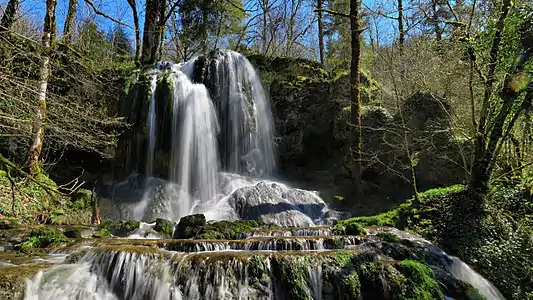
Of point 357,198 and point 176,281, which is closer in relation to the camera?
point 176,281

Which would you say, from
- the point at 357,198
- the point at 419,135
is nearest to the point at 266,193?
the point at 357,198

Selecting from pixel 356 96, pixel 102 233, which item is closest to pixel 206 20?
pixel 356 96

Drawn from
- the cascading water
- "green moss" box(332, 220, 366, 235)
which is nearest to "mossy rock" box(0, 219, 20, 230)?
the cascading water

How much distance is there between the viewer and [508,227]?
6.85 m

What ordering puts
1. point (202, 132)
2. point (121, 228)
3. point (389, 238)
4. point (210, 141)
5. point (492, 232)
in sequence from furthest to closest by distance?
point (210, 141), point (202, 132), point (121, 228), point (492, 232), point (389, 238)

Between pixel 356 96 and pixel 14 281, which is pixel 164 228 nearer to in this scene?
pixel 14 281

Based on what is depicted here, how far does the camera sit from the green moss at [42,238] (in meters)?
6.30

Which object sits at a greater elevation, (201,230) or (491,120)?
(491,120)

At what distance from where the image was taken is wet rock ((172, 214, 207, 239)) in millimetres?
7516

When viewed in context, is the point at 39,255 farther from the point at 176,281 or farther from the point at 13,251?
the point at 176,281

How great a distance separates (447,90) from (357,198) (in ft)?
13.8

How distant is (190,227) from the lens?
7.64m

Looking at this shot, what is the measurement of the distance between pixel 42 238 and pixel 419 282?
6.55m

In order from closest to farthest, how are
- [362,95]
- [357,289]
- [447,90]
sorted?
[357,289], [447,90], [362,95]
